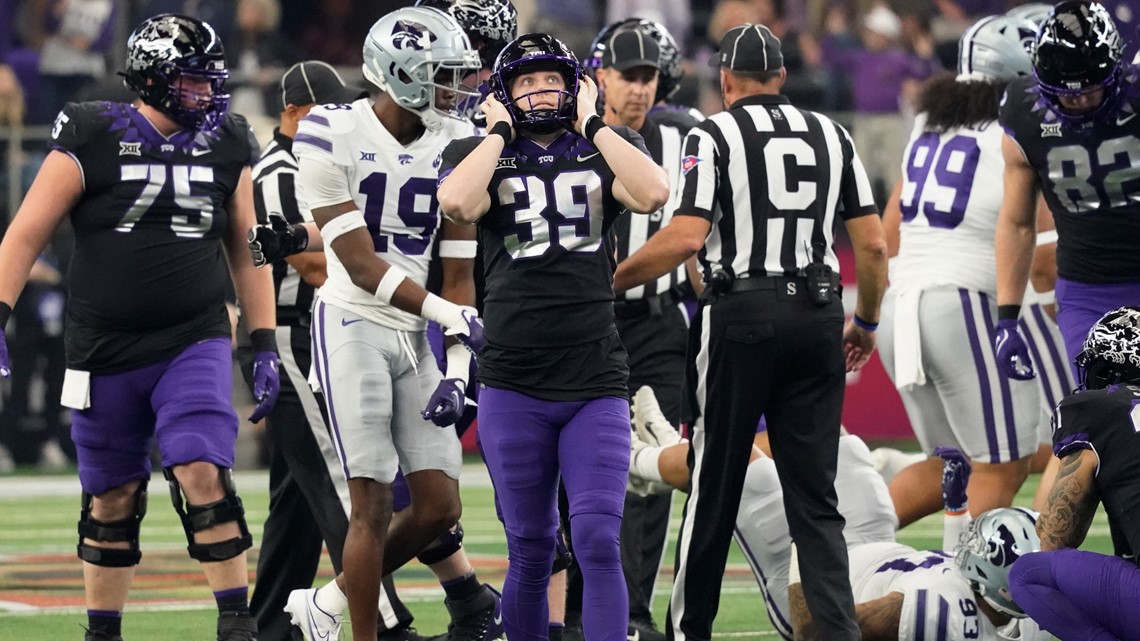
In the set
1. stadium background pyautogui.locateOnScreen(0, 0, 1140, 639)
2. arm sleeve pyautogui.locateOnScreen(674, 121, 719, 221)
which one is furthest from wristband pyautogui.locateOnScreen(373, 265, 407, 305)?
stadium background pyautogui.locateOnScreen(0, 0, 1140, 639)

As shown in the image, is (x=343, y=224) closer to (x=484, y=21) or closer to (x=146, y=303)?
(x=146, y=303)

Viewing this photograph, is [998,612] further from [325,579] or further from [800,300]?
[325,579]

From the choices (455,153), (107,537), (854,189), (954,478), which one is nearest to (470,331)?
(455,153)

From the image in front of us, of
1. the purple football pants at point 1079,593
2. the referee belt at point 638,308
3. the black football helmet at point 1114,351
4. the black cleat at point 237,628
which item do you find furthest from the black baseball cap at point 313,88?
the purple football pants at point 1079,593

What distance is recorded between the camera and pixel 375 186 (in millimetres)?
6242

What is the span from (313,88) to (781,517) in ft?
8.30

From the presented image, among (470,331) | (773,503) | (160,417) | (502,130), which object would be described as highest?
(502,130)

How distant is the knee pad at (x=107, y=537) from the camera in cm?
656

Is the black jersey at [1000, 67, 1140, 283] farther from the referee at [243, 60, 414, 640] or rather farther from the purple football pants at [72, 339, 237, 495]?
the purple football pants at [72, 339, 237, 495]

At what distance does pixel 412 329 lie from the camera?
20.8 ft

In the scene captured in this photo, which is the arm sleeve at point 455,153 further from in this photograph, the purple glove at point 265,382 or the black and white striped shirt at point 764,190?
the purple glove at point 265,382

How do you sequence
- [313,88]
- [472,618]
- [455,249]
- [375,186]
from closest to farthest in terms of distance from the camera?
1. [375,186]
2. [455,249]
3. [472,618]
4. [313,88]

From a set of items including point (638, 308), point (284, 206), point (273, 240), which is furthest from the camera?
point (638, 308)

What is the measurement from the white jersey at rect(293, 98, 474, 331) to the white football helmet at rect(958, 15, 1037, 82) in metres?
2.96
